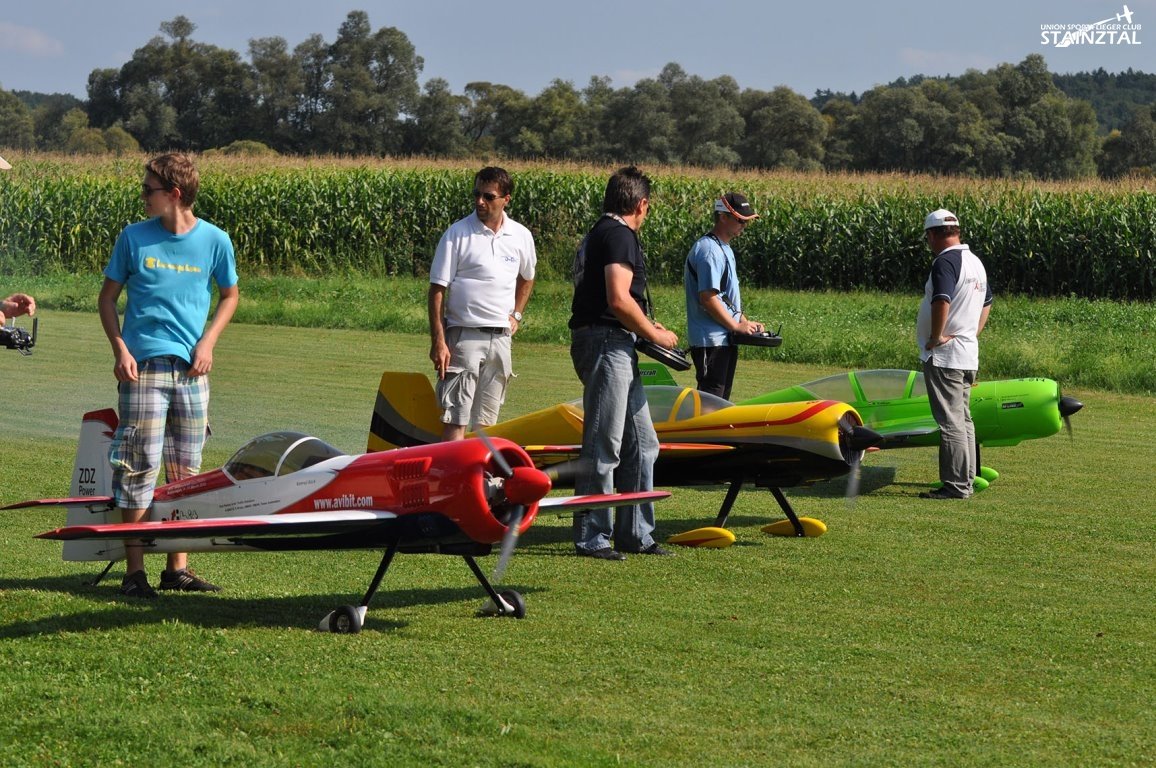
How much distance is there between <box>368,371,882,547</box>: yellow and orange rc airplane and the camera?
8258mm

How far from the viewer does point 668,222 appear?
105ft

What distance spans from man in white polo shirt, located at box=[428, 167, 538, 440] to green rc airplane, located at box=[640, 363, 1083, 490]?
3211mm

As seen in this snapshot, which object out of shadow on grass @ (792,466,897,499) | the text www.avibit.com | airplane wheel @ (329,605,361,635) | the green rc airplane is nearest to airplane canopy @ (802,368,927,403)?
the green rc airplane

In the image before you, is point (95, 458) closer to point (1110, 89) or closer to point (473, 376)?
point (473, 376)

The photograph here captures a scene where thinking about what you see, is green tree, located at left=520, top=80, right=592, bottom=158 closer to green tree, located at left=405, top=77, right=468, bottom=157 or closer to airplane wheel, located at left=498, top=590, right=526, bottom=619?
green tree, located at left=405, top=77, right=468, bottom=157

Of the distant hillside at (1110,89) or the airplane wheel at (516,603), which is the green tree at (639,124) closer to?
the distant hillside at (1110,89)

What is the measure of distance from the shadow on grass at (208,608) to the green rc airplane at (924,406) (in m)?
4.65

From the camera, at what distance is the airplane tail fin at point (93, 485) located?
639 centimetres

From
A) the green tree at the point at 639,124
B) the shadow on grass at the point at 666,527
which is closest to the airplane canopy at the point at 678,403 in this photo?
the shadow on grass at the point at 666,527

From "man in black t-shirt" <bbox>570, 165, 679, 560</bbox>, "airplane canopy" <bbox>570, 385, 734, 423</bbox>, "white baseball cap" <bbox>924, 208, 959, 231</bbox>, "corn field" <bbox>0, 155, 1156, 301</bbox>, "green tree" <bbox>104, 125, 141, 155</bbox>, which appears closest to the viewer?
"man in black t-shirt" <bbox>570, 165, 679, 560</bbox>

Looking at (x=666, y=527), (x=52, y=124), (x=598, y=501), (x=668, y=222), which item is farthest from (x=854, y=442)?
(x=52, y=124)

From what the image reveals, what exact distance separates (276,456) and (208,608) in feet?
2.48

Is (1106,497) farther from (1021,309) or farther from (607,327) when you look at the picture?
(1021,309)

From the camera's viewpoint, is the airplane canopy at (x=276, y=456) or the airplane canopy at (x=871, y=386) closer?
the airplane canopy at (x=276, y=456)
